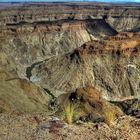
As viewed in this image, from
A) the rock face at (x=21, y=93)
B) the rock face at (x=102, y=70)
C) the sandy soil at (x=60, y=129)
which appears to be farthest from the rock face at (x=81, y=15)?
the sandy soil at (x=60, y=129)

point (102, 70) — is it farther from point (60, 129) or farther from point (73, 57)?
point (60, 129)

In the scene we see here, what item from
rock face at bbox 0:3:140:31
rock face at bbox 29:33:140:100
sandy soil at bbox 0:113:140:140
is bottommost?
rock face at bbox 0:3:140:31

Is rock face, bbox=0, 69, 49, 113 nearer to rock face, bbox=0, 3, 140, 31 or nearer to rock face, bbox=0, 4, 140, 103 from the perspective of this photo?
rock face, bbox=0, 4, 140, 103

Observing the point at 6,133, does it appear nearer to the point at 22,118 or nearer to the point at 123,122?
the point at 22,118

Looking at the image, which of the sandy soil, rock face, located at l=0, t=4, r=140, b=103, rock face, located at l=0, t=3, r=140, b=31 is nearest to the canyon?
rock face, located at l=0, t=4, r=140, b=103

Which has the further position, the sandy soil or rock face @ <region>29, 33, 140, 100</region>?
rock face @ <region>29, 33, 140, 100</region>

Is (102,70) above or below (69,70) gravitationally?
above

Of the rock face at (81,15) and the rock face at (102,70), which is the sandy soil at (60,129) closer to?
the rock face at (102,70)

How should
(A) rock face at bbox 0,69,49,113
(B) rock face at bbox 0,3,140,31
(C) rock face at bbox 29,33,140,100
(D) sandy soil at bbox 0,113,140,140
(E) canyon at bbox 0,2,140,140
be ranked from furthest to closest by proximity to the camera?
(B) rock face at bbox 0,3,140,31 < (C) rock face at bbox 29,33,140,100 < (A) rock face at bbox 0,69,49,113 < (E) canyon at bbox 0,2,140,140 < (D) sandy soil at bbox 0,113,140,140

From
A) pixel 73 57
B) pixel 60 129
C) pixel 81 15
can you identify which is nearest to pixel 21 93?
pixel 73 57

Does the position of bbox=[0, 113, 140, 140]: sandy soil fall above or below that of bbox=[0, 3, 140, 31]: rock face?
above
